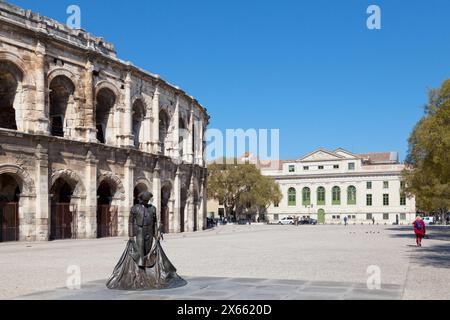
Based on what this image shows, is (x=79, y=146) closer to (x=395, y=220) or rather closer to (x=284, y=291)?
(x=284, y=291)

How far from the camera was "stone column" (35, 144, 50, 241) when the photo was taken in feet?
86.1

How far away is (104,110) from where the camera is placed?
32.9 metres

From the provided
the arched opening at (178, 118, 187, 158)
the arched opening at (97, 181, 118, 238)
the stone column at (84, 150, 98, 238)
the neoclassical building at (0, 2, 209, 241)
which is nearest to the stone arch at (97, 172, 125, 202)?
the neoclassical building at (0, 2, 209, 241)

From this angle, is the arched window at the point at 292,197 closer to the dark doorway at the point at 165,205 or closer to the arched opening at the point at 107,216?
the dark doorway at the point at 165,205

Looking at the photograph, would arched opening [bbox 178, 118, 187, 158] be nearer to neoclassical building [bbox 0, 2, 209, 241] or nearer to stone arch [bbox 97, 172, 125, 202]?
neoclassical building [bbox 0, 2, 209, 241]

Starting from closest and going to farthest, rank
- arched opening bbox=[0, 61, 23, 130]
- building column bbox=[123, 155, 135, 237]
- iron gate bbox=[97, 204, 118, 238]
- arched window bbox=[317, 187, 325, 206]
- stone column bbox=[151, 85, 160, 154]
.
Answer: arched opening bbox=[0, 61, 23, 130]
iron gate bbox=[97, 204, 118, 238]
building column bbox=[123, 155, 135, 237]
stone column bbox=[151, 85, 160, 154]
arched window bbox=[317, 187, 325, 206]

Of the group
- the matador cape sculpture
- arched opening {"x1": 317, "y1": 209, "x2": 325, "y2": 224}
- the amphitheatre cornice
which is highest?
the amphitheatre cornice

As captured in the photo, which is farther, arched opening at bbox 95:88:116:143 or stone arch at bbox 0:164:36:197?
arched opening at bbox 95:88:116:143

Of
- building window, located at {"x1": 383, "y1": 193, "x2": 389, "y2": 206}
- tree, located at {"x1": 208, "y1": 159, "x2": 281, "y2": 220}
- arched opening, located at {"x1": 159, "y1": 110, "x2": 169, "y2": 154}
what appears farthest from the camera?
building window, located at {"x1": 383, "y1": 193, "x2": 389, "y2": 206}

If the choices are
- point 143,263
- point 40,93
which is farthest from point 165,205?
point 143,263

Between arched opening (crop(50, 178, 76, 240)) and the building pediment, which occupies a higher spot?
the building pediment

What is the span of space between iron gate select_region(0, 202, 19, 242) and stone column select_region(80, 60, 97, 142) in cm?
534

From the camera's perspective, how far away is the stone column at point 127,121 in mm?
32469

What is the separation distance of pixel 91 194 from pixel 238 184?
3976 centimetres
